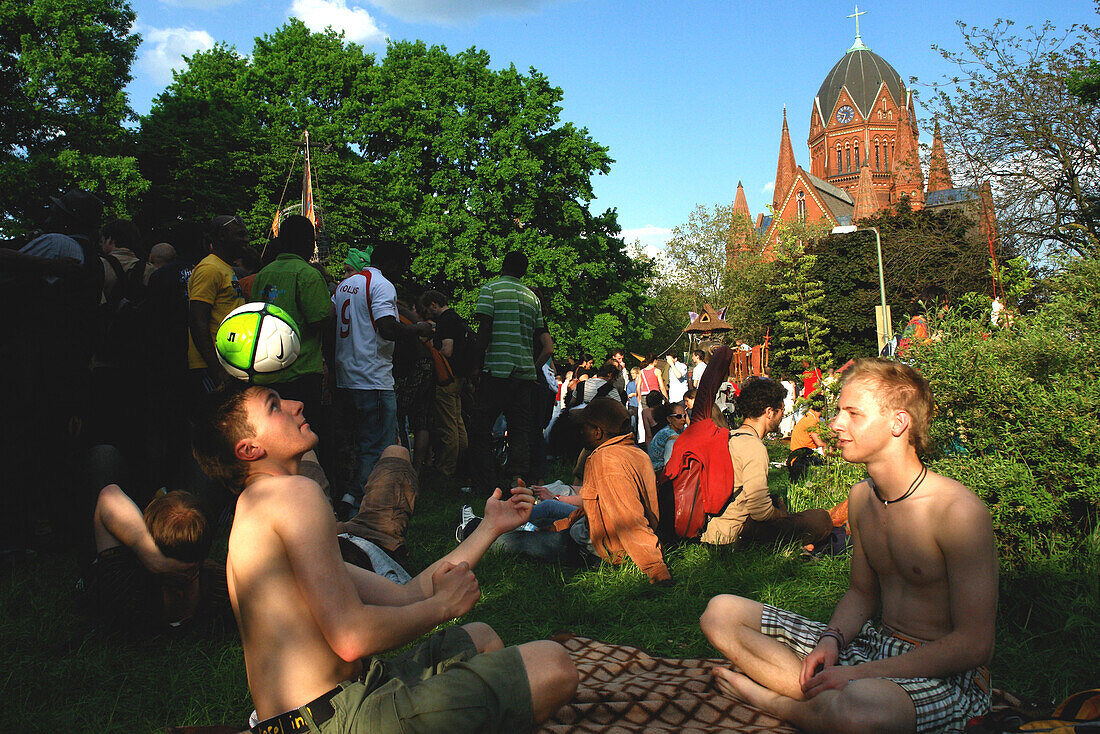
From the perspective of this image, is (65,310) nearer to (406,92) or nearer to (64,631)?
(64,631)

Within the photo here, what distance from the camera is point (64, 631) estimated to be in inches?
154

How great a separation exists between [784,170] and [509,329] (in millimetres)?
111962

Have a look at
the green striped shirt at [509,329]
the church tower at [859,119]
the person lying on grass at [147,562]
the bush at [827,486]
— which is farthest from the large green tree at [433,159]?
the church tower at [859,119]

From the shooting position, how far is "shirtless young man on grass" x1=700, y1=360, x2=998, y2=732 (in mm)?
2594

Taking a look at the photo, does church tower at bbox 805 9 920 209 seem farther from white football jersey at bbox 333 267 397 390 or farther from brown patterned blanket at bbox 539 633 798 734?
brown patterned blanket at bbox 539 633 798 734

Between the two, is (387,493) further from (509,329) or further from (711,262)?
(711,262)

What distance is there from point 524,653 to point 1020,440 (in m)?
3.55

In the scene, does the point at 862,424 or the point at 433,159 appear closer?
the point at 862,424

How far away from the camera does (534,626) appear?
14.1 feet

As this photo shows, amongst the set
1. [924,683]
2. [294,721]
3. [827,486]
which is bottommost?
[827,486]

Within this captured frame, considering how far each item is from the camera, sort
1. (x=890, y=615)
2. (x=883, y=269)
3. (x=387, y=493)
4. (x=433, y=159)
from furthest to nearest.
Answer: (x=433, y=159)
(x=883, y=269)
(x=387, y=493)
(x=890, y=615)

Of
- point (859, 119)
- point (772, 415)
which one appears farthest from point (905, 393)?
point (859, 119)

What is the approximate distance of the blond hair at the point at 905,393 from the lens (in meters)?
2.89

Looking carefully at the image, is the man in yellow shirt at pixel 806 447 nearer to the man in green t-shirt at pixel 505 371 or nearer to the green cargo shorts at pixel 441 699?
the man in green t-shirt at pixel 505 371
